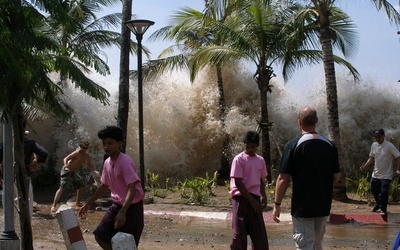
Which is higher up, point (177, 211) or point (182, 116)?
point (182, 116)

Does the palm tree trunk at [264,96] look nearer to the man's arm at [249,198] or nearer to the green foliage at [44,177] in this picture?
the green foliage at [44,177]

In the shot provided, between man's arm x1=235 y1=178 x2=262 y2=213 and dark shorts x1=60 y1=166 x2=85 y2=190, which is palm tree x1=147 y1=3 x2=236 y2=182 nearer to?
dark shorts x1=60 y1=166 x2=85 y2=190

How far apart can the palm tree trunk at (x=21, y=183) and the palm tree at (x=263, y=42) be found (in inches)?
372

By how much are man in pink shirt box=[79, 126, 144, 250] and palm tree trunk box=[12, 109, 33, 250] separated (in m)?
1.28

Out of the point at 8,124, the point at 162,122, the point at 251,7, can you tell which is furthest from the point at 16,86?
the point at 162,122

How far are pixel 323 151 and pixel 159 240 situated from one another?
4.98m

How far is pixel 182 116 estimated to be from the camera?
789 inches

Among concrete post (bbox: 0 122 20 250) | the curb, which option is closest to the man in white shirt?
the curb

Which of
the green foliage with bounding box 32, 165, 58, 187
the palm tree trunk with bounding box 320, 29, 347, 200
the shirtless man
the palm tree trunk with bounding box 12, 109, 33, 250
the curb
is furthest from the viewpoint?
the green foliage with bounding box 32, 165, 58, 187

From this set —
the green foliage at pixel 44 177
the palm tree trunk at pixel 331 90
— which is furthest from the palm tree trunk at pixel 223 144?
the palm tree trunk at pixel 331 90

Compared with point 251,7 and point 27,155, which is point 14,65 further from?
point 251,7

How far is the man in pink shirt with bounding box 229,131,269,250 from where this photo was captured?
664cm

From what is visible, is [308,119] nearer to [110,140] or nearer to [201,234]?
[110,140]

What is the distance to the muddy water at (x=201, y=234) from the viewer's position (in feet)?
31.0
